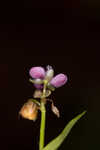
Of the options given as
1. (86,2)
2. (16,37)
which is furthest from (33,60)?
(86,2)

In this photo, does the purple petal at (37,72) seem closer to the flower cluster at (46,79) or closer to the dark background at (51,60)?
the flower cluster at (46,79)

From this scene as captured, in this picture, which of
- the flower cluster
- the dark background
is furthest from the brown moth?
the dark background

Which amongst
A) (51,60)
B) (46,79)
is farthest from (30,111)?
(51,60)

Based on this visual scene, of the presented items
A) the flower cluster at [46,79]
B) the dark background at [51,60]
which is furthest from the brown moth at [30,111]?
the dark background at [51,60]

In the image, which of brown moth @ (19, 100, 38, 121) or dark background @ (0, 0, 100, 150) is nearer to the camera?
brown moth @ (19, 100, 38, 121)

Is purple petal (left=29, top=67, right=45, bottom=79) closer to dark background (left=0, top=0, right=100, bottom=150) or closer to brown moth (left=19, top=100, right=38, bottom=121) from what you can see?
brown moth (left=19, top=100, right=38, bottom=121)

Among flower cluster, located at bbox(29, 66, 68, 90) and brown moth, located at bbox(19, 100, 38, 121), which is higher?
flower cluster, located at bbox(29, 66, 68, 90)

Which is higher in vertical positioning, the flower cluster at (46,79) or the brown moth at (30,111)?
the flower cluster at (46,79)

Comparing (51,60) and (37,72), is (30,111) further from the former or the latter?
(51,60)
